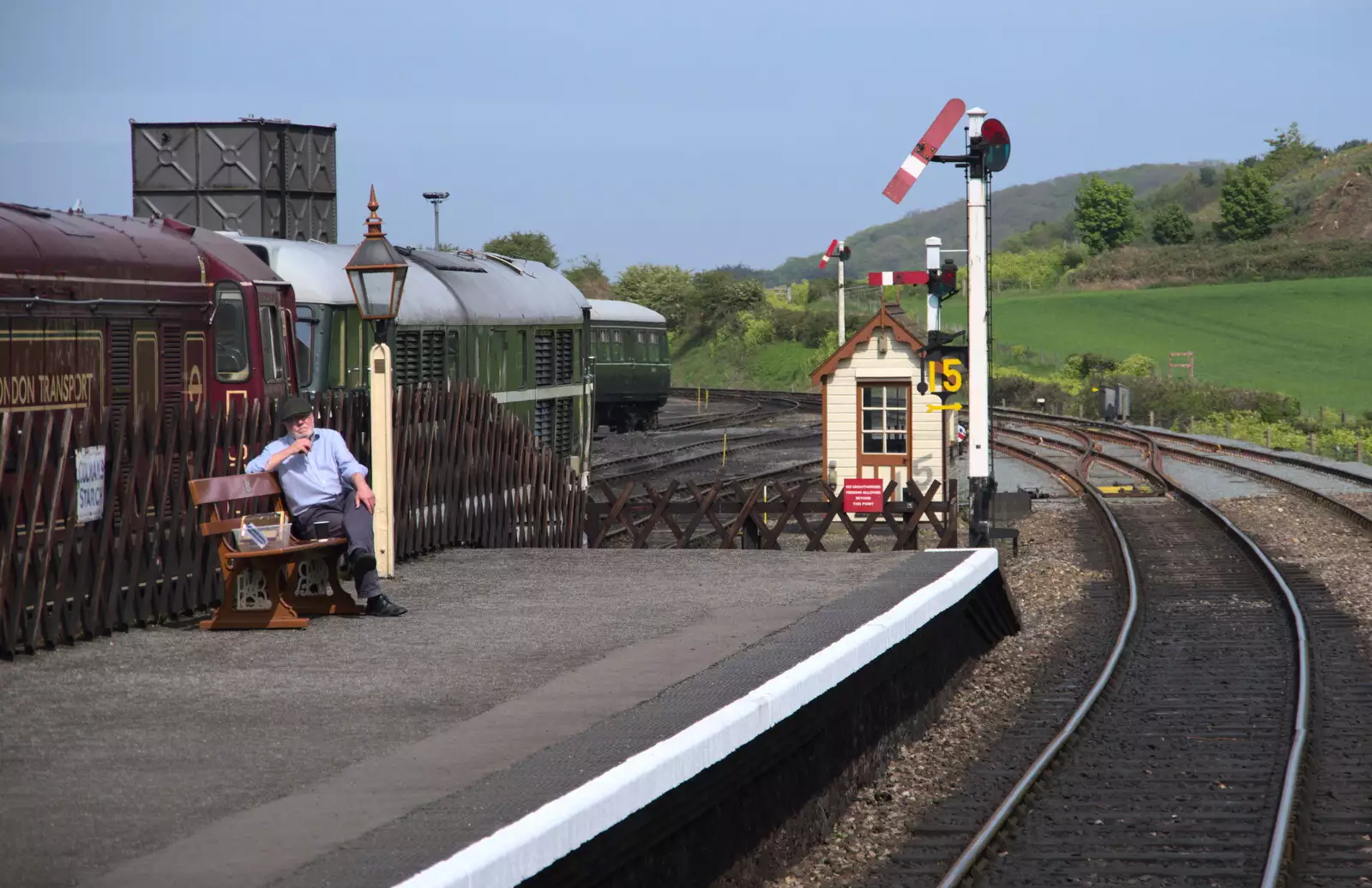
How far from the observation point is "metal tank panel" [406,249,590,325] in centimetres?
2220

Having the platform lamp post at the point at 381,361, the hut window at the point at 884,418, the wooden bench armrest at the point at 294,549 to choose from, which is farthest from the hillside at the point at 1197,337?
the wooden bench armrest at the point at 294,549

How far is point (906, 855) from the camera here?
8812 mm

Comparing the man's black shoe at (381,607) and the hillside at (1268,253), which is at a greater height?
the hillside at (1268,253)

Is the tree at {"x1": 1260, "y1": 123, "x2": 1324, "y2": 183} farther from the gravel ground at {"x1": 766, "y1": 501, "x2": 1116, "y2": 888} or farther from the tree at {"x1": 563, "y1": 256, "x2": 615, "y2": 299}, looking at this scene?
the gravel ground at {"x1": 766, "y1": 501, "x2": 1116, "y2": 888}

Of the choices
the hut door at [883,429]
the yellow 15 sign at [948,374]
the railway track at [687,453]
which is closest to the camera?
the yellow 15 sign at [948,374]

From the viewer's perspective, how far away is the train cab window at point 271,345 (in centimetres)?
1536

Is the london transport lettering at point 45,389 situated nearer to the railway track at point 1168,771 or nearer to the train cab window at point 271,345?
the train cab window at point 271,345

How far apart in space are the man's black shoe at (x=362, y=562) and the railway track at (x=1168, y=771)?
12.9 feet

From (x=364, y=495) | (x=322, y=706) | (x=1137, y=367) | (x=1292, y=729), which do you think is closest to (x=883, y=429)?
(x=1292, y=729)

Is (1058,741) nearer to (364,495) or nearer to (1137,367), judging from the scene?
(364,495)

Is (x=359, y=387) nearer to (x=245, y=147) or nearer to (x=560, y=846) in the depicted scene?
(x=245, y=147)

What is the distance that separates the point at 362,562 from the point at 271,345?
17.6 ft

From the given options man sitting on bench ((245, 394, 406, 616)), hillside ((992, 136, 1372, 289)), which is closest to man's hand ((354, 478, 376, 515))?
man sitting on bench ((245, 394, 406, 616))

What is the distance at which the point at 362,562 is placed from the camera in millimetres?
10766
